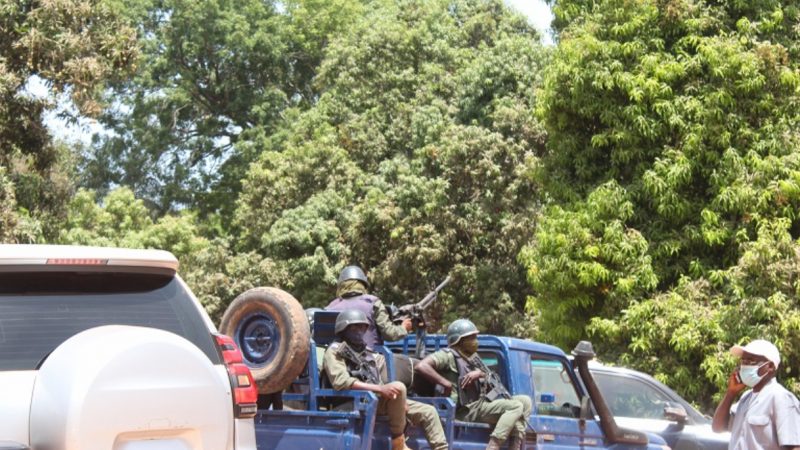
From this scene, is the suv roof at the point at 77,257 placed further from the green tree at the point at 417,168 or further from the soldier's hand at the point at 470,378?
the green tree at the point at 417,168

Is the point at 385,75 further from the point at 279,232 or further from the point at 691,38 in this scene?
the point at 691,38

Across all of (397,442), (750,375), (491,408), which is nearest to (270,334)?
(397,442)

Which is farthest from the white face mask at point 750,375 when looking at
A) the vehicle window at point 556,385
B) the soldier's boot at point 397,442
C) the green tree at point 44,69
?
the green tree at point 44,69

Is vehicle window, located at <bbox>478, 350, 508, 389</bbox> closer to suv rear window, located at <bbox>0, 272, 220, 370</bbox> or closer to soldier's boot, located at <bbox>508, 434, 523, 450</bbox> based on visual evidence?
soldier's boot, located at <bbox>508, 434, 523, 450</bbox>

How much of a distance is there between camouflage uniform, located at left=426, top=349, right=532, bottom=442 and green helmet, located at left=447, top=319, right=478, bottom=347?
95 mm

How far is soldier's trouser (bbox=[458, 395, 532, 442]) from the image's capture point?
30.3 ft

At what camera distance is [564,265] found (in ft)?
60.8

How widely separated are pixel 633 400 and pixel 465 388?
12.9ft

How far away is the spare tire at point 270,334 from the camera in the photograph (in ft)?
29.2

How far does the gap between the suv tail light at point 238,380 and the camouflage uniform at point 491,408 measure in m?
3.92

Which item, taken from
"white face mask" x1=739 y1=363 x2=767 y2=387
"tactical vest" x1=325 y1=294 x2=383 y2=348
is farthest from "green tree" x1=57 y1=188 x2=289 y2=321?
"white face mask" x1=739 y1=363 x2=767 y2=387

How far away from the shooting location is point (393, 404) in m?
8.75

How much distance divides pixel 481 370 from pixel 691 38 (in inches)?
421

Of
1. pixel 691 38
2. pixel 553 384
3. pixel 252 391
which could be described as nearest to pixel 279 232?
pixel 691 38
